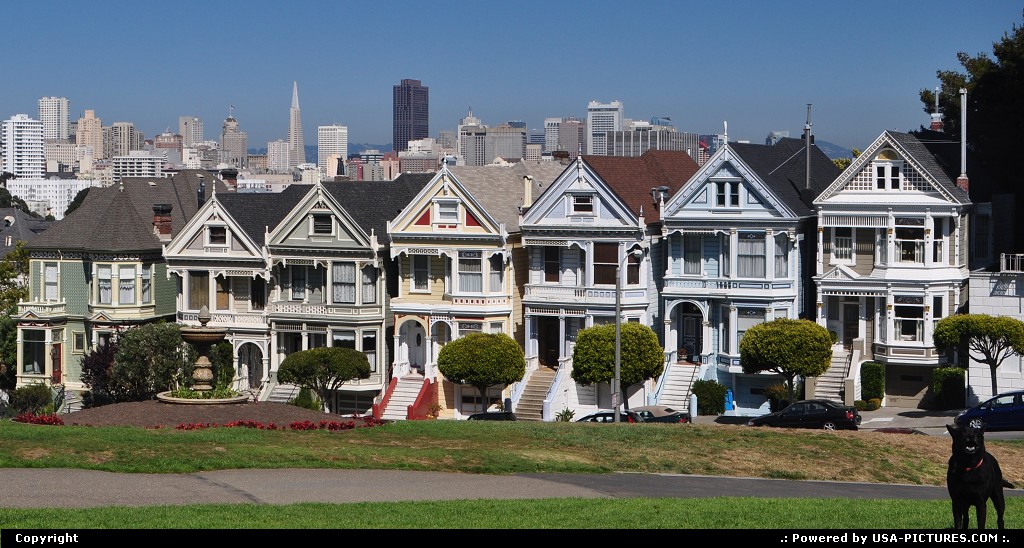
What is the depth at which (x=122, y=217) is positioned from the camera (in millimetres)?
63594

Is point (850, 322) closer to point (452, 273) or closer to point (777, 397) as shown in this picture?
point (777, 397)

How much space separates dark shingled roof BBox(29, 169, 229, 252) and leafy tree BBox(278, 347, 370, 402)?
422 inches

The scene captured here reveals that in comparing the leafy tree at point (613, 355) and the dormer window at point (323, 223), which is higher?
the dormer window at point (323, 223)

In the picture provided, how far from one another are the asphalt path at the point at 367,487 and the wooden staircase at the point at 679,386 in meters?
19.8

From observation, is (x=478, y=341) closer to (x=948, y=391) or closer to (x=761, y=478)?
(x=948, y=391)

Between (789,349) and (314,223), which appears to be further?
(314,223)

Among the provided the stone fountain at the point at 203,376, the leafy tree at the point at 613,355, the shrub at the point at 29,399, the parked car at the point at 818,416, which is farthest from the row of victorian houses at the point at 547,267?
the stone fountain at the point at 203,376

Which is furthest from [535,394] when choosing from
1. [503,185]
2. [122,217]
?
[122,217]

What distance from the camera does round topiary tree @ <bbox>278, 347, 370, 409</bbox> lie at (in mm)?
55344

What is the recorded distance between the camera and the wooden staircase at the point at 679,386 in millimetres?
53281

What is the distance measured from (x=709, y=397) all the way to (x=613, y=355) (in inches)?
142

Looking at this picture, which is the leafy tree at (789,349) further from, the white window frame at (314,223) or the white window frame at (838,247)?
the white window frame at (314,223)

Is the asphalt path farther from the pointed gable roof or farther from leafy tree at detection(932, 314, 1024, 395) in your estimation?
the pointed gable roof

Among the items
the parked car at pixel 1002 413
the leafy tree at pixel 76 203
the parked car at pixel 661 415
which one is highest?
the leafy tree at pixel 76 203
